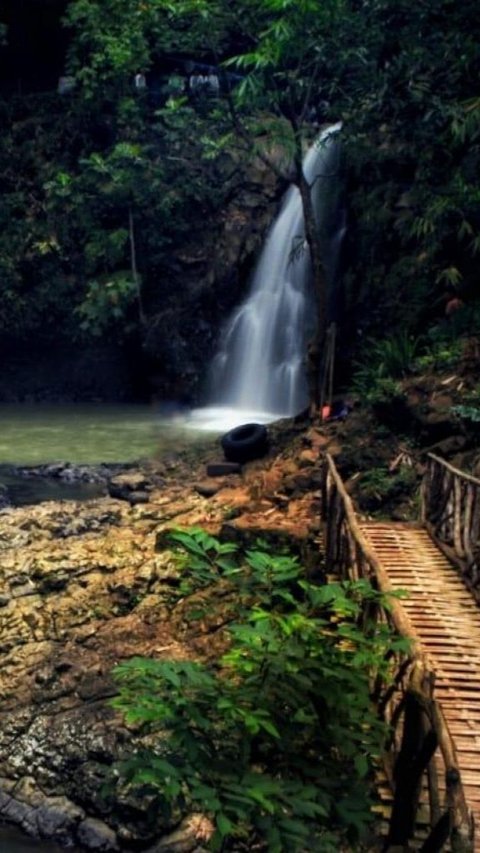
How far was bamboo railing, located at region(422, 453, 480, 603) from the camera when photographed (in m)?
7.88

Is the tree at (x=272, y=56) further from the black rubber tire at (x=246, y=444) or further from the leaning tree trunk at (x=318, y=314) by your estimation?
the black rubber tire at (x=246, y=444)

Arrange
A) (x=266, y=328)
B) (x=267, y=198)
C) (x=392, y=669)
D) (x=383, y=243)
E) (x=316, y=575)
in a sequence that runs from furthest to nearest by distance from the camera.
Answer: (x=267, y=198)
(x=266, y=328)
(x=383, y=243)
(x=316, y=575)
(x=392, y=669)

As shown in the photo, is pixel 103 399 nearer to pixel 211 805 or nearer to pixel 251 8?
pixel 251 8

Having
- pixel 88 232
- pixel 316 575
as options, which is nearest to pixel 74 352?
pixel 88 232

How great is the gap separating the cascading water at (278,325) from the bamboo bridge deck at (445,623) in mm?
11807

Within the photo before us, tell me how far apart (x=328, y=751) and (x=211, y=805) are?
0.92m

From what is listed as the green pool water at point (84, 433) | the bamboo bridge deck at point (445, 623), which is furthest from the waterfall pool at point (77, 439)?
the bamboo bridge deck at point (445, 623)

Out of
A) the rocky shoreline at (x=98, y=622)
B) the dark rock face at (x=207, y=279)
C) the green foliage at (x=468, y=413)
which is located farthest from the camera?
the dark rock face at (x=207, y=279)

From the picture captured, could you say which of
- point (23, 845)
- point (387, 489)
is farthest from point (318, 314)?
point (23, 845)

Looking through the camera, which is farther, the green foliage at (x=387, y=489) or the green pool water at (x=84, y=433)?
the green pool water at (x=84, y=433)

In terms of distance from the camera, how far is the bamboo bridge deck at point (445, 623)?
505 cm

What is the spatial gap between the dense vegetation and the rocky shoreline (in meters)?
5.63

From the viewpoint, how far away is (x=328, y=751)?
4.05 metres

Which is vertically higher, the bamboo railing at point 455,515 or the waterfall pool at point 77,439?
the bamboo railing at point 455,515
